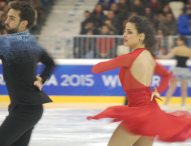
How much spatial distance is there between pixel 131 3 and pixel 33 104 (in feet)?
23.5

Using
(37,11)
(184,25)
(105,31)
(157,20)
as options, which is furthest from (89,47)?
(37,11)

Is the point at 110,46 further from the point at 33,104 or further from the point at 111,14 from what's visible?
the point at 33,104

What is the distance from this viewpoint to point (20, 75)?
2.09m

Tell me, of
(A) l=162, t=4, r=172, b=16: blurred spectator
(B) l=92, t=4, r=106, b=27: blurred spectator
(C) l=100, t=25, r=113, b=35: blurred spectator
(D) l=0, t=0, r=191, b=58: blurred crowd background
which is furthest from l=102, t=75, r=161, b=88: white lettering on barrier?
(A) l=162, t=4, r=172, b=16: blurred spectator

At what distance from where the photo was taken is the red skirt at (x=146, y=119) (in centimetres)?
219

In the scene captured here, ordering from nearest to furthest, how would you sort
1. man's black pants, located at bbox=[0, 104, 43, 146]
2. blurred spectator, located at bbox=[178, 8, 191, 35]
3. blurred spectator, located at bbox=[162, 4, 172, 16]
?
man's black pants, located at bbox=[0, 104, 43, 146] → blurred spectator, located at bbox=[178, 8, 191, 35] → blurred spectator, located at bbox=[162, 4, 172, 16]

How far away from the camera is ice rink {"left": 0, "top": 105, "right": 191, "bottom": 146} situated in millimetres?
4184

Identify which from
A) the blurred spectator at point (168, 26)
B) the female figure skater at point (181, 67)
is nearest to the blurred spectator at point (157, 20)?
the blurred spectator at point (168, 26)

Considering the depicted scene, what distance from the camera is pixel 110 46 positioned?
7.63 m

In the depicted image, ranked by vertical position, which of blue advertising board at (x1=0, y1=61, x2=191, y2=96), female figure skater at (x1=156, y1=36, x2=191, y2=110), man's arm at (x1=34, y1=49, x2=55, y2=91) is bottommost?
blue advertising board at (x1=0, y1=61, x2=191, y2=96)

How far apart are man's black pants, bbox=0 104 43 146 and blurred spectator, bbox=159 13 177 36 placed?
6360 millimetres

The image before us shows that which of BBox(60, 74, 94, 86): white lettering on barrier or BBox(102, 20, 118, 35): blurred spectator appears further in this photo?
BBox(102, 20, 118, 35): blurred spectator

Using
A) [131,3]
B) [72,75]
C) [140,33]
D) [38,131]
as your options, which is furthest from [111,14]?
[140,33]

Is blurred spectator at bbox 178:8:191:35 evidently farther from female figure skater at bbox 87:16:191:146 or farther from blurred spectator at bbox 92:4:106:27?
female figure skater at bbox 87:16:191:146
